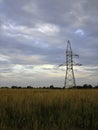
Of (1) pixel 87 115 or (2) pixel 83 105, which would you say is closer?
(1) pixel 87 115

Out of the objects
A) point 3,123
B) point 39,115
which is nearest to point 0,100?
point 39,115

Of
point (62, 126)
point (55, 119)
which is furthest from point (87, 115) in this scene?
point (62, 126)

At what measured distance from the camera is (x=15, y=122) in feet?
31.2

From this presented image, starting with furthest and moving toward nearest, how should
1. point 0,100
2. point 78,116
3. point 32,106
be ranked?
point 0,100 → point 32,106 → point 78,116

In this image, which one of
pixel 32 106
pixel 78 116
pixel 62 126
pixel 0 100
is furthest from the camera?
pixel 0 100

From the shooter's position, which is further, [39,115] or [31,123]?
[39,115]

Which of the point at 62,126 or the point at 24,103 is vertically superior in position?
the point at 24,103

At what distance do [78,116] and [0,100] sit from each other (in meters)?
4.15

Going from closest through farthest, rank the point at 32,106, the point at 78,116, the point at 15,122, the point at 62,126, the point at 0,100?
the point at 62,126 → the point at 15,122 → the point at 78,116 → the point at 32,106 → the point at 0,100

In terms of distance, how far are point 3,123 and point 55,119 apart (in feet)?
5.98

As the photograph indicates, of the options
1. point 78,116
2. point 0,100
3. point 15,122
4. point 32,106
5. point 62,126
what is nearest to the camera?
→ point 62,126

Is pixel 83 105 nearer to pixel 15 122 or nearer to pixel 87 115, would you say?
pixel 87 115

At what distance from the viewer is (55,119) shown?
1002 cm

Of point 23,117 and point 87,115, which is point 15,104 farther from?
point 87,115
